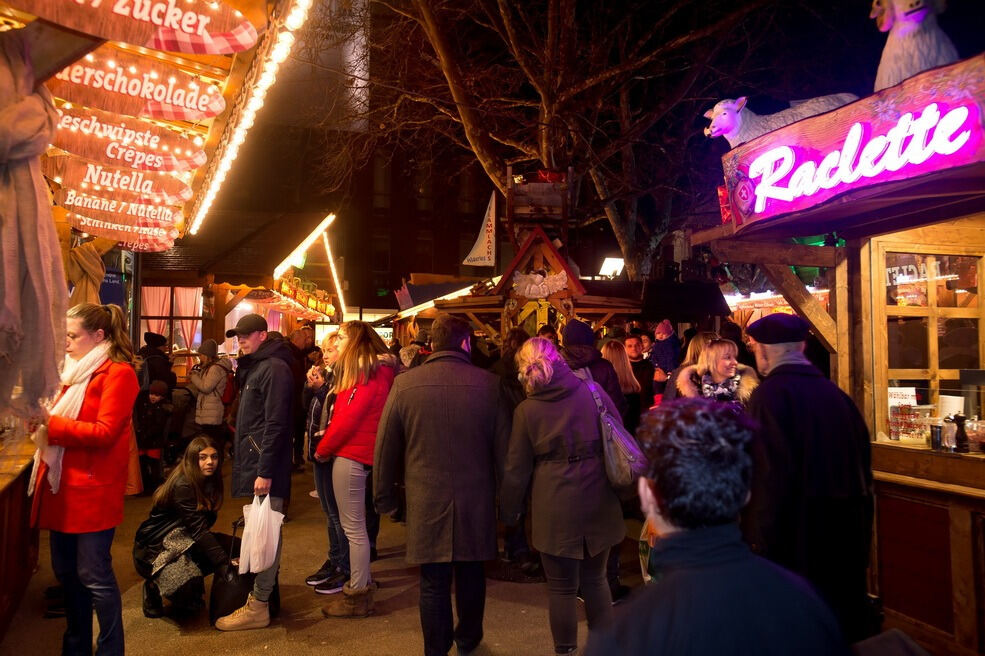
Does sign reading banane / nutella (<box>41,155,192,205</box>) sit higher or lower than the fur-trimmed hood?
higher

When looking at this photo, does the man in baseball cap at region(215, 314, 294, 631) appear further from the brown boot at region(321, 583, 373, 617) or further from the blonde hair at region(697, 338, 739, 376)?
the blonde hair at region(697, 338, 739, 376)

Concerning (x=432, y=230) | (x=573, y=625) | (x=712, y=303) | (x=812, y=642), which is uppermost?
(x=432, y=230)

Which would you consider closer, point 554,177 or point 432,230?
point 554,177

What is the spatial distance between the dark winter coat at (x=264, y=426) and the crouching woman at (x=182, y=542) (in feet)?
1.46

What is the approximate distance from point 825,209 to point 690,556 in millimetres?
3609

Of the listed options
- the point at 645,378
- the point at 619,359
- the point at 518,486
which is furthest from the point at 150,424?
the point at 518,486

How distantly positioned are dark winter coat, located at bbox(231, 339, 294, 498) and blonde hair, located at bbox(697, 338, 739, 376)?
9.65ft

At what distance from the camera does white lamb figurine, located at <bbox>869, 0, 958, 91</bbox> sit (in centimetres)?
440

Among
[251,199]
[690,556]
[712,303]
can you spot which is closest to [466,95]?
[712,303]

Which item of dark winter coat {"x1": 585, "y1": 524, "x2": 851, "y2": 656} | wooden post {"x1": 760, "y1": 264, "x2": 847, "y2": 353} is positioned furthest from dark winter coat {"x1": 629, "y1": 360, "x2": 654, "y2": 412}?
dark winter coat {"x1": 585, "y1": 524, "x2": 851, "y2": 656}

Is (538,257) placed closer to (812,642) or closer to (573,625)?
(573,625)

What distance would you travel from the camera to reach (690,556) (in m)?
1.43

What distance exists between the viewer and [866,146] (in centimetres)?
388

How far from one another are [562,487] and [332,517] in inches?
99.8
